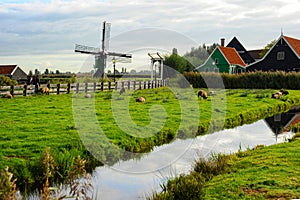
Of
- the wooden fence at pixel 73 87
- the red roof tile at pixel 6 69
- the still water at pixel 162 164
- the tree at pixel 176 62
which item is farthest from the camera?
the red roof tile at pixel 6 69

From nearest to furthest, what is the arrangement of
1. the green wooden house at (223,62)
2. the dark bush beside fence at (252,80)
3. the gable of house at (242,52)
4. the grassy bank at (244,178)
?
the grassy bank at (244,178) < the dark bush beside fence at (252,80) < the green wooden house at (223,62) < the gable of house at (242,52)

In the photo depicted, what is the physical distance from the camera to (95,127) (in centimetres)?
1189

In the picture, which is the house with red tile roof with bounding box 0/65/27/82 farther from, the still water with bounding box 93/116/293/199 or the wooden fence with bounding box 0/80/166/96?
the still water with bounding box 93/116/293/199

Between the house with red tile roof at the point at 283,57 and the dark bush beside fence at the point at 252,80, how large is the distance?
476cm

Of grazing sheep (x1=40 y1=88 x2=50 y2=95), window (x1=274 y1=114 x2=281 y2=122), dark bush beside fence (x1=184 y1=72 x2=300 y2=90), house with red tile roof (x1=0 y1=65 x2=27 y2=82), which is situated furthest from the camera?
house with red tile roof (x1=0 y1=65 x2=27 y2=82)

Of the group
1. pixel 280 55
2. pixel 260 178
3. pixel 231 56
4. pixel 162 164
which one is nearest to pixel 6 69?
pixel 231 56

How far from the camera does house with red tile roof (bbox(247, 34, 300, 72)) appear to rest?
135 ft

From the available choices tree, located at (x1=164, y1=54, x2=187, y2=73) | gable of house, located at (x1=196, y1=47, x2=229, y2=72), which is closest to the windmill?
tree, located at (x1=164, y1=54, x2=187, y2=73)

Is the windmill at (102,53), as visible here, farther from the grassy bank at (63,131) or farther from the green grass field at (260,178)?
the green grass field at (260,178)

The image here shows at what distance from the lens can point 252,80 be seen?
3869cm

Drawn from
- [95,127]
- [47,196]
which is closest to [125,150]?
[95,127]

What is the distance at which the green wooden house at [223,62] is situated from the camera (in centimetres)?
4791

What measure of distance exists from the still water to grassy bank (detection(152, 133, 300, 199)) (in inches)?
27.8

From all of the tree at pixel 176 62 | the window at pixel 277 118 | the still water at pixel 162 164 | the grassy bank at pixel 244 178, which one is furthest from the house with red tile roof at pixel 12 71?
the grassy bank at pixel 244 178
